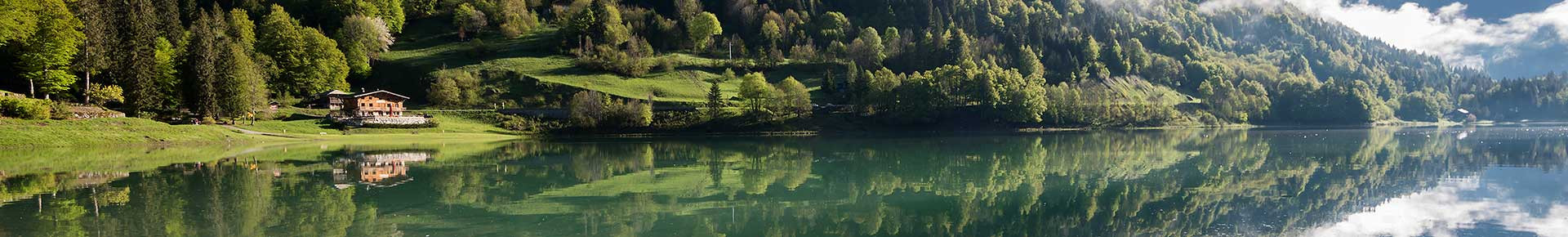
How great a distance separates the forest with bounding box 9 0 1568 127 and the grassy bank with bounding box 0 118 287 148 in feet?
13.8

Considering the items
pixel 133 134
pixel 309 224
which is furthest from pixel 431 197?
pixel 133 134

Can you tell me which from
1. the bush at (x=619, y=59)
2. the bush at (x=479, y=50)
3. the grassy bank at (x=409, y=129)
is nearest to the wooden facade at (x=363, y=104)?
the grassy bank at (x=409, y=129)

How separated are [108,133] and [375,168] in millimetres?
38568

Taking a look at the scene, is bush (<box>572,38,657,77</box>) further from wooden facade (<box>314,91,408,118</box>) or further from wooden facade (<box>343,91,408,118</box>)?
wooden facade (<box>343,91,408,118</box>)

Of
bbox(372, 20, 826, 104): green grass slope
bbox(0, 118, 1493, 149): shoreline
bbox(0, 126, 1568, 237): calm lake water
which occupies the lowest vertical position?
bbox(0, 126, 1568, 237): calm lake water

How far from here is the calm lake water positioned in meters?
21.3

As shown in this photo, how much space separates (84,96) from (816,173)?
7658 centimetres

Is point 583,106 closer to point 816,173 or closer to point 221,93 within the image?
point 221,93

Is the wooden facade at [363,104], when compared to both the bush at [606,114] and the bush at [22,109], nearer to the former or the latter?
the bush at [606,114]

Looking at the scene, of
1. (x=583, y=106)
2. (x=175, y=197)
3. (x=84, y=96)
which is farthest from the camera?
(x=583, y=106)

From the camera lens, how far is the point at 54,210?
23.2 meters

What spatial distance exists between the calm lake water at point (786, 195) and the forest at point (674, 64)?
110ft

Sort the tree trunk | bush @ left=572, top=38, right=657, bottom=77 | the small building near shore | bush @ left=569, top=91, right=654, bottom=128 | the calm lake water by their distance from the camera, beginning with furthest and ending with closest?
bush @ left=572, top=38, right=657, bottom=77
bush @ left=569, top=91, right=654, bottom=128
the small building near shore
the tree trunk
the calm lake water

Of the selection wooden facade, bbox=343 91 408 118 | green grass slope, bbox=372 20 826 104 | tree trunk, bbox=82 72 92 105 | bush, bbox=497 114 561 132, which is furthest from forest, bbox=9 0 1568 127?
wooden facade, bbox=343 91 408 118
